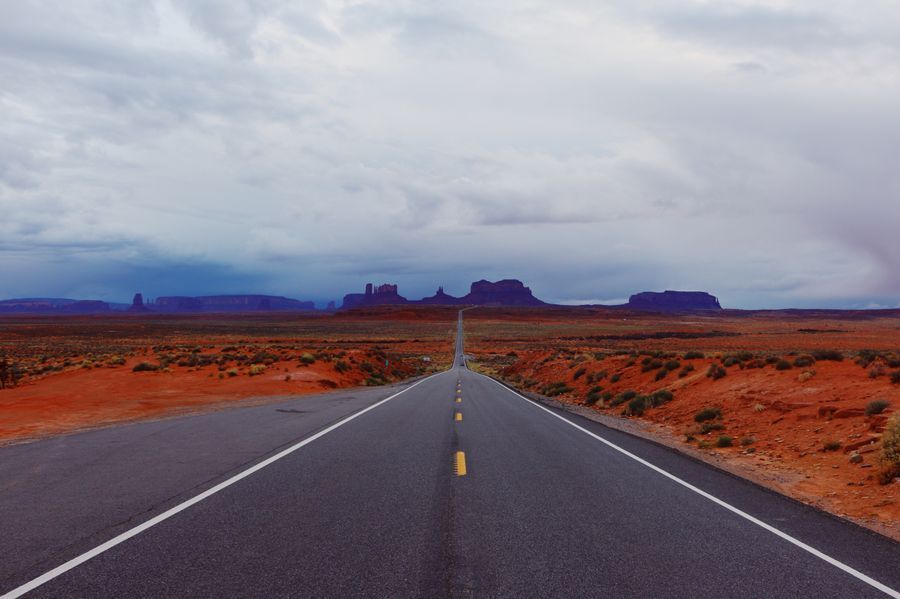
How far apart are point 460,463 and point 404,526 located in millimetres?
3739

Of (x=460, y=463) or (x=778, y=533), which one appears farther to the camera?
(x=460, y=463)

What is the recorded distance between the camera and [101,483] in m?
8.29

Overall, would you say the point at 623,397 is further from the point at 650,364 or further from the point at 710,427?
the point at 710,427

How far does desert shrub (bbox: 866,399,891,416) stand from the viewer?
43.2 ft

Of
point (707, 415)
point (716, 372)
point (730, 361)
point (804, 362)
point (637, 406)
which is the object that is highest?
point (804, 362)

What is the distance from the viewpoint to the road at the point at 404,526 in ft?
16.3

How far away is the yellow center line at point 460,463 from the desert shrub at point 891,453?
22.0ft

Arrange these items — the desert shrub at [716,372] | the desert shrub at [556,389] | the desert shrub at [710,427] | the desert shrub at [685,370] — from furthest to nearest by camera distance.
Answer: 1. the desert shrub at [556,389]
2. the desert shrub at [685,370]
3. the desert shrub at [716,372]
4. the desert shrub at [710,427]

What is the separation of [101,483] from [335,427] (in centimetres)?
639

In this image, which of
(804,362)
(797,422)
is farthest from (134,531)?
(804,362)

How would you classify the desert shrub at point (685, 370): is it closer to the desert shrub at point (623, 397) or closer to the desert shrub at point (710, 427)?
the desert shrub at point (623, 397)

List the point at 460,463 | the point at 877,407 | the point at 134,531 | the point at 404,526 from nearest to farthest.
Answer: the point at 134,531 < the point at 404,526 < the point at 460,463 < the point at 877,407

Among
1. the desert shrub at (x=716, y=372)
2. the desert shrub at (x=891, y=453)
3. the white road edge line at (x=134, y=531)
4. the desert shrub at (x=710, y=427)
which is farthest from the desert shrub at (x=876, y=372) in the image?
the white road edge line at (x=134, y=531)

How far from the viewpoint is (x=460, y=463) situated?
33.0 ft
